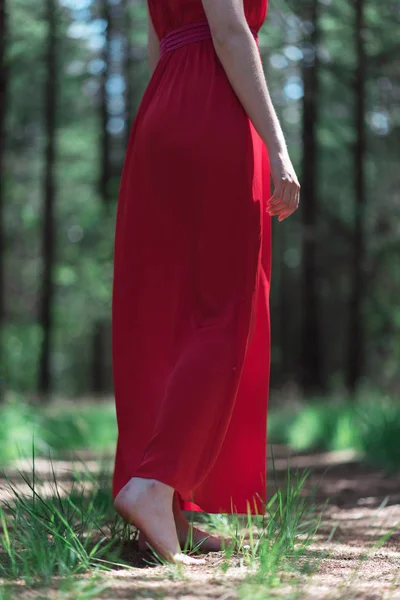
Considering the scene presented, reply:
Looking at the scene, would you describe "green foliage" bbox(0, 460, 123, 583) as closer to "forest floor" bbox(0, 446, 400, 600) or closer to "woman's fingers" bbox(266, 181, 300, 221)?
"forest floor" bbox(0, 446, 400, 600)

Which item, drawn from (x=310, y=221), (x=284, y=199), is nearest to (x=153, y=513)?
(x=284, y=199)

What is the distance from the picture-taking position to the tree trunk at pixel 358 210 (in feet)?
37.0

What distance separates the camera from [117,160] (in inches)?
704

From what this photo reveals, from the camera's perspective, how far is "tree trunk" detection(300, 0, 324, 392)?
1172 cm

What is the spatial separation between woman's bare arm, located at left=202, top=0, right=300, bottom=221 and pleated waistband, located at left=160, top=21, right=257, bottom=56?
4.9 inches

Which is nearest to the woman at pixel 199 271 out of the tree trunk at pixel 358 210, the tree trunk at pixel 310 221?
the tree trunk at pixel 358 210

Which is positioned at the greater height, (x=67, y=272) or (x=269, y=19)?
(x=269, y=19)

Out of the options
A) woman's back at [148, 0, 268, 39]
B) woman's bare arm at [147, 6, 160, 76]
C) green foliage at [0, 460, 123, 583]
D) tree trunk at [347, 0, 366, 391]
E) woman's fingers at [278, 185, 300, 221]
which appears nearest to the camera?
green foliage at [0, 460, 123, 583]

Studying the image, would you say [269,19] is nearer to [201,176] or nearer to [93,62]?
[93,62]

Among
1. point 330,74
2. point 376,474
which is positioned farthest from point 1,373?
point 376,474

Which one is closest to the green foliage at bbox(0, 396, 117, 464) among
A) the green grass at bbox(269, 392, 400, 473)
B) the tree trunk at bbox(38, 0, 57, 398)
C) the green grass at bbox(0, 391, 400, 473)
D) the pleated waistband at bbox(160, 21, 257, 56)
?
the green grass at bbox(0, 391, 400, 473)

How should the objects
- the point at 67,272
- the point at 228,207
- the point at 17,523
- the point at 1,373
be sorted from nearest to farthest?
the point at 17,523 < the point at 228,207 < the point at 1,373 < the point at 67,272

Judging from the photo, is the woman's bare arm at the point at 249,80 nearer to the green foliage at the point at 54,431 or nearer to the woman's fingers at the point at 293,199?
the woman's fingers at the point at 293,199

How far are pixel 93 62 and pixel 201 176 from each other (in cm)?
1393
